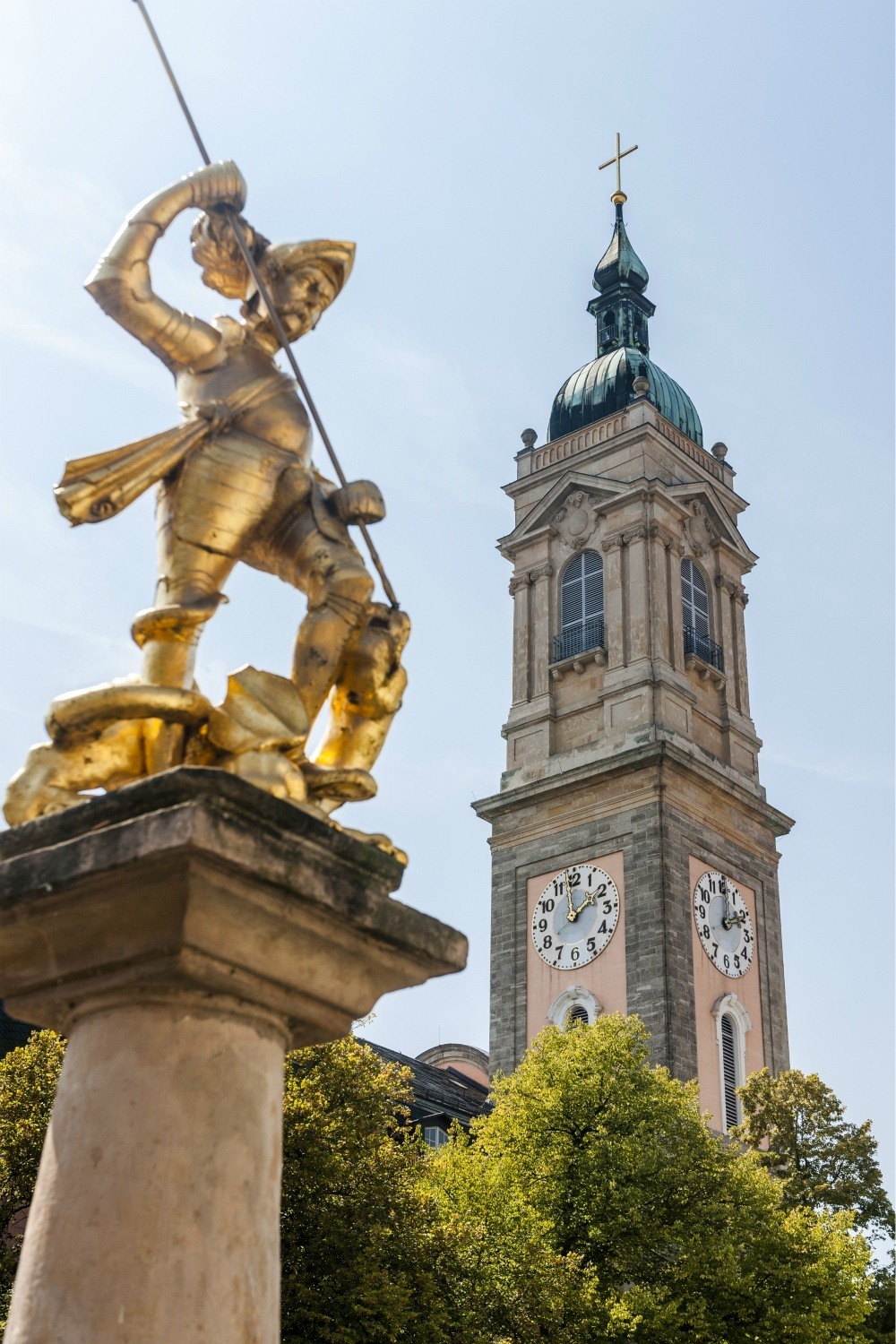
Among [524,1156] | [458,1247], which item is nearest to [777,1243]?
[524,1156]

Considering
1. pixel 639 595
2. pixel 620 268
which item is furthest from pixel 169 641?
pixel 620 268

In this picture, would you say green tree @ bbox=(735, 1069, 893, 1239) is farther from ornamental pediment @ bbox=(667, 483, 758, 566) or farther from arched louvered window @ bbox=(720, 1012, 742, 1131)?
ornamental pediment @ bbox=(667, 483, 758, 566)

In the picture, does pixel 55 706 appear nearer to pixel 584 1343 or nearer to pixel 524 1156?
pixel 584 1343

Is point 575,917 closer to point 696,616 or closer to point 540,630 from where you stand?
point 540,630

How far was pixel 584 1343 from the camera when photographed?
19594mm

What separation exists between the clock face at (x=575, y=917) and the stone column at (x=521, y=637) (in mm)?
5419

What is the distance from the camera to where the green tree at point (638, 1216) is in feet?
68.7

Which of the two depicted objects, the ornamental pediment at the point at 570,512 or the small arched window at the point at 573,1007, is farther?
the ornamental pediment at the point at 570,512

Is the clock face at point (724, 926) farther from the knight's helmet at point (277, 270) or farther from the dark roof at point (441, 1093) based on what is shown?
the knight's helmet at point (277, 270)

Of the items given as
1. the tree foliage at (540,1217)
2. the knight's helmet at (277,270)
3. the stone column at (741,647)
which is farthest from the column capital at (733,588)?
the knight's helmet at (277,270)

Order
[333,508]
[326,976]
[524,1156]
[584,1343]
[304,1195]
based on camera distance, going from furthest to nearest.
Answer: [524,1156], [584,1343], [304,1195], [333,508], [326,976]

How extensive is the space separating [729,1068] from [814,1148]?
19.3 ft

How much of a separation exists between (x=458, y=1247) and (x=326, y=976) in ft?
50.9

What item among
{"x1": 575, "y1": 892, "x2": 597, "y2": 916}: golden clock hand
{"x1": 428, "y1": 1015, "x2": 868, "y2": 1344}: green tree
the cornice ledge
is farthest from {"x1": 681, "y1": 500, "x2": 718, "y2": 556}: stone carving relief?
{"x1": 428, "y1": 1015, "x2": 868, "y2": 1344}: green tree
